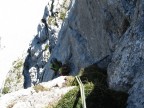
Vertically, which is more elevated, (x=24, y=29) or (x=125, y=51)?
(x=24, y=29)

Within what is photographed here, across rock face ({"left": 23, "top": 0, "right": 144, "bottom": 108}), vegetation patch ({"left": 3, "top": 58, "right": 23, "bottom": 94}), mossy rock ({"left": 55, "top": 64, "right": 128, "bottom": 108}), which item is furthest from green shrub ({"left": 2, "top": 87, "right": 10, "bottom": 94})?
mossy rock ({"left": 55, "top": 64, "right": 128, "bottom": 108})

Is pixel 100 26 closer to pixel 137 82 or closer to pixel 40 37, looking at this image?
pixel 137 82

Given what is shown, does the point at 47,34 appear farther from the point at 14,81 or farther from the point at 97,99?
the point at 97,99

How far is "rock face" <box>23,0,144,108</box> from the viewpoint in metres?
11.4

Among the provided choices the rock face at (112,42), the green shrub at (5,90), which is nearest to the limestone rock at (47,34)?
the green shrub at (5,90)

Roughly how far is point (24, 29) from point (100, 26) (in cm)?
13486

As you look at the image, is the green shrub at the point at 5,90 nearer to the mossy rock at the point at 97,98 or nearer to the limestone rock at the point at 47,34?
the limestone rock at the point at 47,34

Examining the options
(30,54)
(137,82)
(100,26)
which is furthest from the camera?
(30,54)

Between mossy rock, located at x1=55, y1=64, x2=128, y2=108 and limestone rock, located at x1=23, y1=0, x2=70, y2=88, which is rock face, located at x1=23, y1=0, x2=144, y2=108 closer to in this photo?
mossy rock, located at x1=55, y1=64, x2=128, y2=108

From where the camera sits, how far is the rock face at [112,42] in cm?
1139

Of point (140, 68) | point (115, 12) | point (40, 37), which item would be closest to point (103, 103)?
point (140, 68)

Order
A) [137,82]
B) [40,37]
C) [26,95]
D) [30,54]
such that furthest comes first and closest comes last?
[30,54], [40,37], [26,95], [137,82]

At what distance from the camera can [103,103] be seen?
425 inches

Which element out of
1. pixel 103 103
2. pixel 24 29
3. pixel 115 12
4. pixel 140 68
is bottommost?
pixel 103 103
